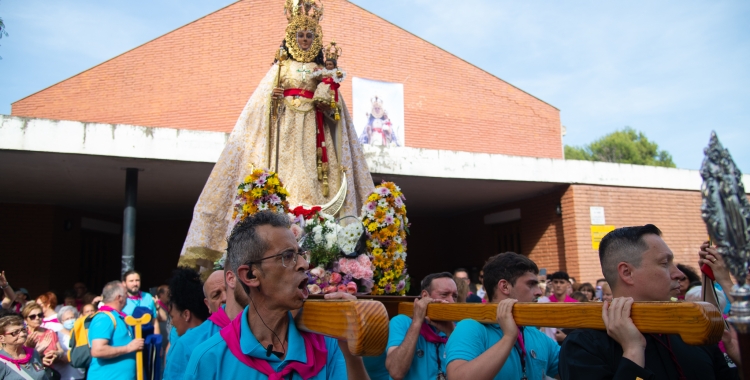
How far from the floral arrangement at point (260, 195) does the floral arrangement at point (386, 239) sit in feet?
2.22

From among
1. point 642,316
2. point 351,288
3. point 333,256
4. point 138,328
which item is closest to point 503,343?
point 642,316

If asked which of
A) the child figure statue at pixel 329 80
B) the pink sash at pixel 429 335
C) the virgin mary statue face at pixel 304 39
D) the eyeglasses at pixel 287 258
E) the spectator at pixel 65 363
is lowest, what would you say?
the spectator at pixel 65 363

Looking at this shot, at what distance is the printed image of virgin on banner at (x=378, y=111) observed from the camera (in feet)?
58.0

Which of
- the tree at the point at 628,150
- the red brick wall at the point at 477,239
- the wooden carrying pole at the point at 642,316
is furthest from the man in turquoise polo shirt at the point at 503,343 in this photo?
the tree at the point at 628,150

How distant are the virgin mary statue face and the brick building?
434cm

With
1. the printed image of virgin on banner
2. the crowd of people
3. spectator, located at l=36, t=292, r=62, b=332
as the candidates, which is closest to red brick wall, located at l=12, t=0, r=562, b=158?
the printed image of virgin on banner

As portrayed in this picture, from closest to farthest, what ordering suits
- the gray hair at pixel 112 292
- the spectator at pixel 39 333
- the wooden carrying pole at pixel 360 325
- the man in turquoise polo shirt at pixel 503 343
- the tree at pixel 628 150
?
the wooden carrying pole at pixel 360 325, the man in turquoise polo shirt at pixel 503 343, the gray hair at pixel 112 292, the spectator at pixel 39 333, the tree at pixel 628 150

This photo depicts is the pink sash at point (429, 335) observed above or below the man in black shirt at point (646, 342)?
below

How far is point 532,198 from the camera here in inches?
543

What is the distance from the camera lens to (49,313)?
823cm

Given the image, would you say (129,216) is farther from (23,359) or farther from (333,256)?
(333,256)

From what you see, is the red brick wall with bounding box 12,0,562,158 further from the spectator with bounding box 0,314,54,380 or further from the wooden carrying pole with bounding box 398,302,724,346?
the wooden carrying pole with bounding box 398,302,724,346

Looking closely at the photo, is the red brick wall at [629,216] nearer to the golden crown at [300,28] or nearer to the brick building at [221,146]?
the brick building at [221,146]

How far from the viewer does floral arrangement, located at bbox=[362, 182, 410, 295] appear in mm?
4680
